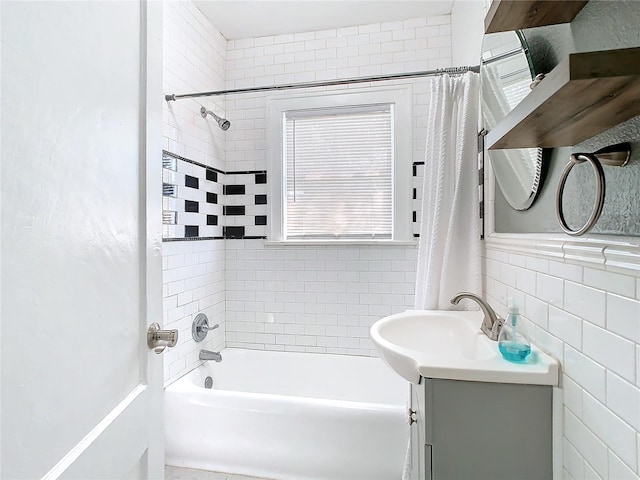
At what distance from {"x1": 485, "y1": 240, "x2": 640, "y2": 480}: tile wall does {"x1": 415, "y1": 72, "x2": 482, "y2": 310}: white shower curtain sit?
A: 1.95 ft

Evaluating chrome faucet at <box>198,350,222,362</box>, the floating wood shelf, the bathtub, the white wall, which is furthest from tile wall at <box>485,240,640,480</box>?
chrome faucet at <box>198,350,222,362</box>

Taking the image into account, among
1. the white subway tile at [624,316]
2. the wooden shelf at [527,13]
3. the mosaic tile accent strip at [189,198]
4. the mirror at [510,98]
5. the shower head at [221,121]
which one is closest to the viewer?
the white subway tile at [624,316]

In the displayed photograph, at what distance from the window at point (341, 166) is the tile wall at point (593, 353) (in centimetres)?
149

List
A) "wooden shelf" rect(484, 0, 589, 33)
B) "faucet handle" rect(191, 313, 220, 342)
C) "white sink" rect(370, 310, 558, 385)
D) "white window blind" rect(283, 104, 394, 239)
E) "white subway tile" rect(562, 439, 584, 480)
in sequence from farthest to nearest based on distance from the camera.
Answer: "white window blind" rect(283, 104, 394, 239), "faucet handle" rect(191, 313, 220, 342), "white sink" rect(370, 310, 558, 385), "white subway tile" rect(562, 439, 584, 480), "wooden shelf" rect(484, 0, 589, 33)

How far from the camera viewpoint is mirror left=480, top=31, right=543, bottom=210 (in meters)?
1.14

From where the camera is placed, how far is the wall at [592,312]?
2.18 feet

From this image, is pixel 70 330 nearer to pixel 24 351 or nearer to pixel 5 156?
pixel 24 351

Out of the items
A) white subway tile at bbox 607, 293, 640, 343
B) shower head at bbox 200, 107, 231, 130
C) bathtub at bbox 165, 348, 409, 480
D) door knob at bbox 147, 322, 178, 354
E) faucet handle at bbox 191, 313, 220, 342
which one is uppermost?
shower head at bbox 200, 107, 231, 130

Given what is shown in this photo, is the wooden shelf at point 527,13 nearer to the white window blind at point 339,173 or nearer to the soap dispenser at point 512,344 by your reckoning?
the soap dispenser at point 512,344

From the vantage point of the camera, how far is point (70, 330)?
1.91 ft

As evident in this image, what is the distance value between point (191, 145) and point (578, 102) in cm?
216

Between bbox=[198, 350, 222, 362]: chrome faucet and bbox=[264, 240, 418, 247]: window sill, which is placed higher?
bbox=[264, 240, 418, 247]: window sill

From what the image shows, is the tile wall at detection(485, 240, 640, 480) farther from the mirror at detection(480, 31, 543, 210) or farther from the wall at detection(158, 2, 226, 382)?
the wall at detection(158, 2, 226, 382)

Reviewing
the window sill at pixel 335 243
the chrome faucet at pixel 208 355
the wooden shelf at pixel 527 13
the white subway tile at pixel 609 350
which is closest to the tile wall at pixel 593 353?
the white subway tile at pixel 609 350
